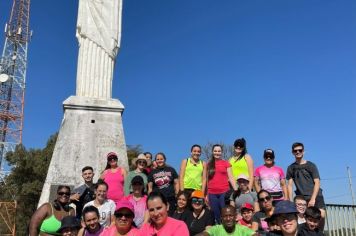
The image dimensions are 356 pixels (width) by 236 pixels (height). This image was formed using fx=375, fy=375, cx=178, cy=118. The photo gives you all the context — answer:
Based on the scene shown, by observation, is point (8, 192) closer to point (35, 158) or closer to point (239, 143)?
point (35, 158)

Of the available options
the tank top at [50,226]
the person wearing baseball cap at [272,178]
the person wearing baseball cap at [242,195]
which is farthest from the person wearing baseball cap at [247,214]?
the tank top at [50,226]

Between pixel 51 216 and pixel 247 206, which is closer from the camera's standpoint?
pixel 51 216

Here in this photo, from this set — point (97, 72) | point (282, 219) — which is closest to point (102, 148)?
point (97, 72)

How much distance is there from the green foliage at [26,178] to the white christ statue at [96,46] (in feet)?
49.4

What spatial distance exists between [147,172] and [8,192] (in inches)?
877

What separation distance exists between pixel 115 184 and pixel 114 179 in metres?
0.10

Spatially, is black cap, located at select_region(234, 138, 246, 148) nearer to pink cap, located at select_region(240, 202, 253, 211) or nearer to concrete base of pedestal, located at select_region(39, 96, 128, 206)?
pink cap, located at select_region(240, 202, 253, 211)

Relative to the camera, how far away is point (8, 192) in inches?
1040

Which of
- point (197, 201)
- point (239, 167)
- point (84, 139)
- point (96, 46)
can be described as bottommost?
point (197, 201)

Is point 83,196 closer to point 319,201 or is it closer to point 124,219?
point 124,219

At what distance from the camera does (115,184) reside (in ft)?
23.8

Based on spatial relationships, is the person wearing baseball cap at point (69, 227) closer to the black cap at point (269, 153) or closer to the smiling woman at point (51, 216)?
the smiling woman at point (51, 216)

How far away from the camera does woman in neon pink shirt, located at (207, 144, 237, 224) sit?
6938 millimetres

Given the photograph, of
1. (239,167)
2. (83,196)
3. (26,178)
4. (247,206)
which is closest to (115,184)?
(83,196)
